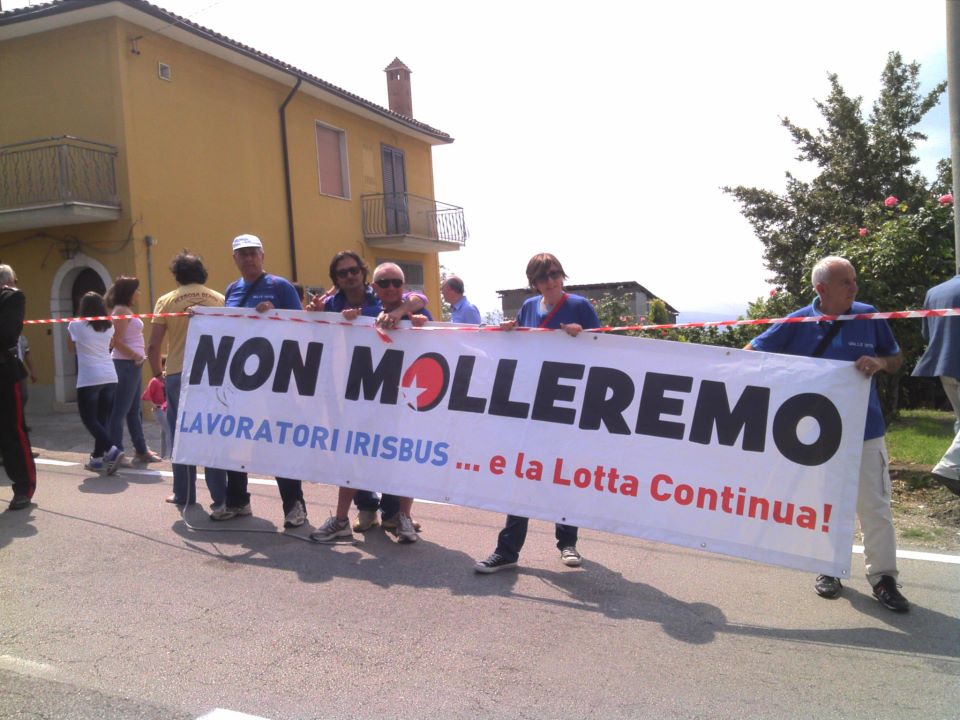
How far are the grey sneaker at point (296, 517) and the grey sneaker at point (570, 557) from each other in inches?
81.9

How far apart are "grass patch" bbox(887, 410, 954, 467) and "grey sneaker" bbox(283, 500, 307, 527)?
5.59 m

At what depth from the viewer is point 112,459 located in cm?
814

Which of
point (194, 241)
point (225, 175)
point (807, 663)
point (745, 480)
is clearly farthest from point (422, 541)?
point (225, 175)

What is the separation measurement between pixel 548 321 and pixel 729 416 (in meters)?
1.28

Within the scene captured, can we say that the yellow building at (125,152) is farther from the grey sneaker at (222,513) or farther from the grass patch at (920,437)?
the grass patch at (920,437)

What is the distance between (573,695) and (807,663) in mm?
1175

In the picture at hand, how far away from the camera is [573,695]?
332cm

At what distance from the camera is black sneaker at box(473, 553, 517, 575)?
486 cm

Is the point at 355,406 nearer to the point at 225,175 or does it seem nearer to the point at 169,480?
the point at 169,480

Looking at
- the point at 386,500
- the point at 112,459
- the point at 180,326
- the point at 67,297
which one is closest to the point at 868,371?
the point at 386,500

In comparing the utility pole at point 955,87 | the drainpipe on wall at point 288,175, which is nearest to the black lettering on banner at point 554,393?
the utility pole at point 955,87

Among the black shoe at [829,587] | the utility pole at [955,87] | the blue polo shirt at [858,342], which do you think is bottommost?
the black shoe at [829,587]

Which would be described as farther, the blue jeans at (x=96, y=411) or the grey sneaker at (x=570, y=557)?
the blue jeans at (x=96, y=411)

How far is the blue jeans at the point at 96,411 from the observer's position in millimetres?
8188
